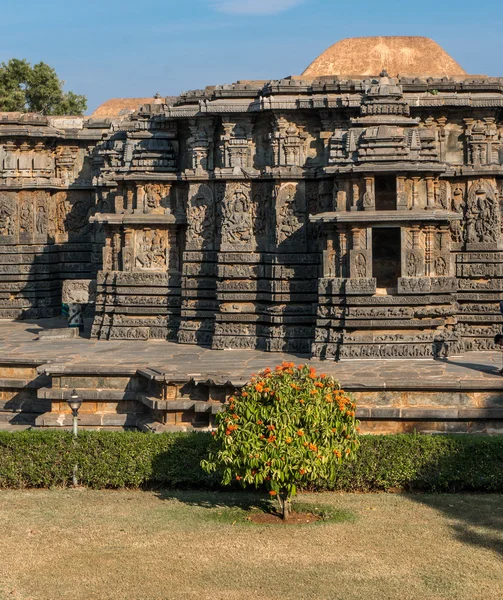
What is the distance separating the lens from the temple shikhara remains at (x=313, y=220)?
A: 19078 millimetres

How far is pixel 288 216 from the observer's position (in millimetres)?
20969

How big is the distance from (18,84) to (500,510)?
43.9 meters

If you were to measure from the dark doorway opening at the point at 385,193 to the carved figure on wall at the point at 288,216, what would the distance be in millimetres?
1702

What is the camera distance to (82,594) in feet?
34.1

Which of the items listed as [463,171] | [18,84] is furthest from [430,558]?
[18,84]

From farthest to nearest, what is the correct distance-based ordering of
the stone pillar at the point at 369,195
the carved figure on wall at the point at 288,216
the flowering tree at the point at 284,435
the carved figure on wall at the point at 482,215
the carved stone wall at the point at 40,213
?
1. the carved stone wall at the point at 40,213
2. the carved figure on wall at the point at 482,215
3. the carved figure on wall at the point at 288,216
4. the stone pillar at the point at 369,195
5. the flowering tree at the point at 284,435

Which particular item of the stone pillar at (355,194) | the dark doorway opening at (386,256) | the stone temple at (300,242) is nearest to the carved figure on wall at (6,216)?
the stone temple at (300,242)

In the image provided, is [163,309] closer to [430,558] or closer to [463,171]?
[463,171]

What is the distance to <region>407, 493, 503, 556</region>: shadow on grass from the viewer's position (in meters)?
11.9

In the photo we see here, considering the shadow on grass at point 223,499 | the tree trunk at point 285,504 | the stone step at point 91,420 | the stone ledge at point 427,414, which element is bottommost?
the shadow on grass at point 223,499

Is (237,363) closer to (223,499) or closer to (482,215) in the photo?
(223,499)

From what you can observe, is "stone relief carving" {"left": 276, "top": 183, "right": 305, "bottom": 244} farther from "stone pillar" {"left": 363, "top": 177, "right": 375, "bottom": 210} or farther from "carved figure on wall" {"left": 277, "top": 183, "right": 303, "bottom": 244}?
"stone pillar" {"left": 363, "top": 177, "right": 375, "bottom": 210}

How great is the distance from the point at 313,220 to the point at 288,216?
5.87 ft

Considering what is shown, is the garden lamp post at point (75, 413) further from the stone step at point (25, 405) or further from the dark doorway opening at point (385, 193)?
the dark doorway opening at point (385, 193)
